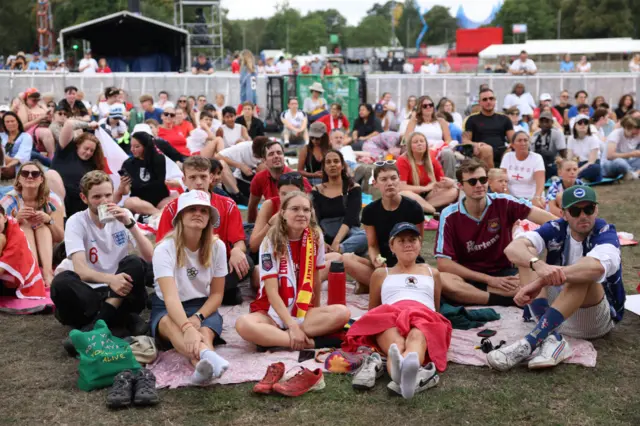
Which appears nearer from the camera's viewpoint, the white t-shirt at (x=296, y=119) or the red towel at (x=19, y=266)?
the red towel at (x=19, y=266)

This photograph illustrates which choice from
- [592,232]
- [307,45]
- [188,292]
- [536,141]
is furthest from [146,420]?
[307,45]

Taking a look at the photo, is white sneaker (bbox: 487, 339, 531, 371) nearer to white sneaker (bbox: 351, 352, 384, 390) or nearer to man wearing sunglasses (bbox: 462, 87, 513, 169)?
white sneaker (bbox: 351, 352, 384, 390)

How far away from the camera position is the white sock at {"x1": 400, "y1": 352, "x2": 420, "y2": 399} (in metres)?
4.20

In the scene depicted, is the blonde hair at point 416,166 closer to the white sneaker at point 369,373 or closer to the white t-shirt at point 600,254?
the white t-shirt at point 600,254

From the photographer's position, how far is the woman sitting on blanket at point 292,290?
16.8 ft

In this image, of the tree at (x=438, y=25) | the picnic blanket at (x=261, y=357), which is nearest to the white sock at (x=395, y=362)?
the picnic blanket at (x=261, y=357)

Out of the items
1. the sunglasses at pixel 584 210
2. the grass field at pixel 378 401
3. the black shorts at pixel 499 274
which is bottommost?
the grass field at pixel 378 401

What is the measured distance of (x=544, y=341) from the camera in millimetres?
4852

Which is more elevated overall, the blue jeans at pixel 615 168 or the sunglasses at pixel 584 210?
the sunglasses at pixel 584 210

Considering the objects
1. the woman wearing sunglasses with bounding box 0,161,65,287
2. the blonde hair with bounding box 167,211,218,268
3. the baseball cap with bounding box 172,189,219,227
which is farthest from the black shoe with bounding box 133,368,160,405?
the woman wearing sunglasses with bounding box 0,161,65,287

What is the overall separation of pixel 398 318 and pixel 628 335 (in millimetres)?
1752

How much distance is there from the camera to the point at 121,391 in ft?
14.3

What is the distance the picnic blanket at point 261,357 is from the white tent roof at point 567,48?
51.3 metres

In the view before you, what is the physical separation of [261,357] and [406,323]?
98cm
